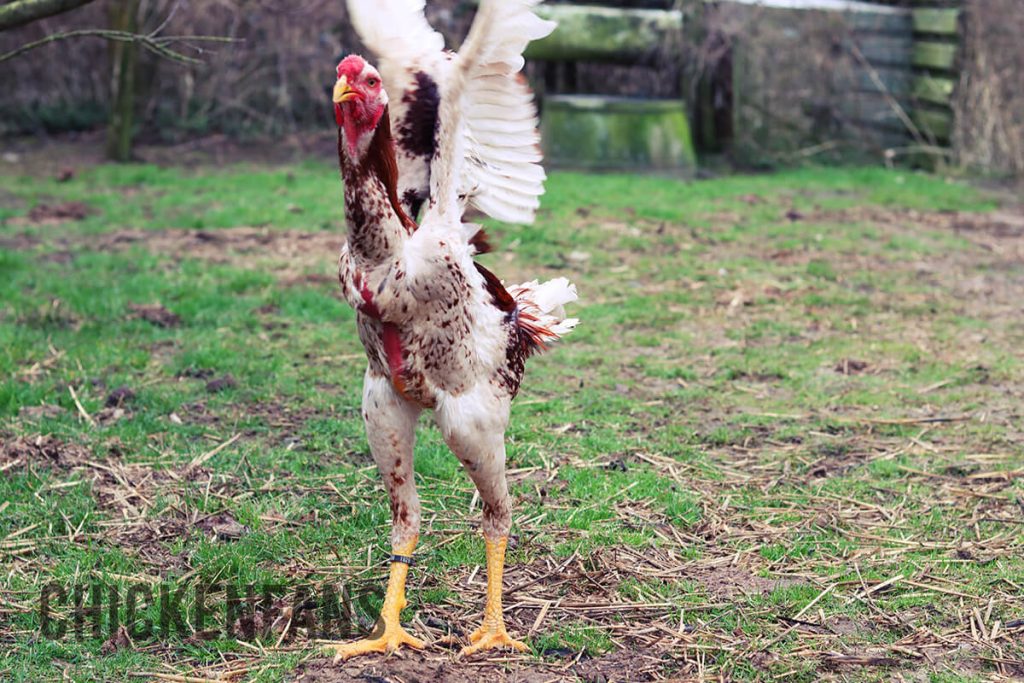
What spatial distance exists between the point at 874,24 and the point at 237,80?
737 centimetres

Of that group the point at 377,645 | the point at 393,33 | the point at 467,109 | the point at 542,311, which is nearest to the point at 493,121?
the point at 467,109

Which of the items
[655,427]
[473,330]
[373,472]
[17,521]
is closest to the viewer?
[473,330]

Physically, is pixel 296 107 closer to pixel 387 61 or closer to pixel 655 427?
pixel 655 427

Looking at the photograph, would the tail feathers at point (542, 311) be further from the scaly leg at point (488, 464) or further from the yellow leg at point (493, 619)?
the yellow leg at point (493, 619)

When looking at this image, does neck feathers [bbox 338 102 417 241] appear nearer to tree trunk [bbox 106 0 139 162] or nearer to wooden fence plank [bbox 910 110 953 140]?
tree trunk [bbox 106 0 139 162]

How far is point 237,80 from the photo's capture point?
43.6 feet

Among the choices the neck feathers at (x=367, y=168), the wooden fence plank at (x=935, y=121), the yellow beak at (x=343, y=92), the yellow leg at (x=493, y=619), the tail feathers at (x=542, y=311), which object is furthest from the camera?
the wooden fence plank at (x=935, y=121)

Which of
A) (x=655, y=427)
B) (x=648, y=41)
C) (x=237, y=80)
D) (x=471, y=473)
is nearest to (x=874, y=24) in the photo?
(x=648, y=41)

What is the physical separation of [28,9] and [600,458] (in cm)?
308

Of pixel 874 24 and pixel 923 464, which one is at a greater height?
pixel 874 24

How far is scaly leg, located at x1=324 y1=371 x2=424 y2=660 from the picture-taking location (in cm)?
371

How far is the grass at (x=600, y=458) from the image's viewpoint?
389 cm

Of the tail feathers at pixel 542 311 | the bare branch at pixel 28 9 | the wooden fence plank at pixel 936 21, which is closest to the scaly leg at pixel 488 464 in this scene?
the tail feathers at pixel 542 311

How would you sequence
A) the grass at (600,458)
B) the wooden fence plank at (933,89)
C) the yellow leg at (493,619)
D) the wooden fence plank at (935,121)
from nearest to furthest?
the yellow leg at (493,619) < the grass at (600,458) < the wooden fence plank at (933,89) < the wooden fence plank at (935,121)
